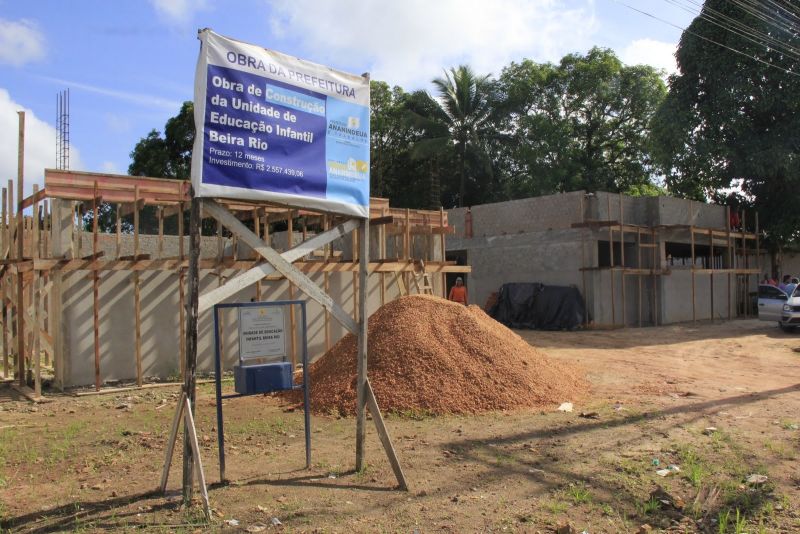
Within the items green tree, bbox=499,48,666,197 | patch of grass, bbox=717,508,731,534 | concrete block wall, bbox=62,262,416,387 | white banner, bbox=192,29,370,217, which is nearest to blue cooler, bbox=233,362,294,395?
white banner, bbox=192,29,370,217

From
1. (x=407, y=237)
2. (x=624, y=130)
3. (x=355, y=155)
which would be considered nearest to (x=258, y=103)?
(x=355, y=155)

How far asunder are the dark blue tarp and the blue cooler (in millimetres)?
16861

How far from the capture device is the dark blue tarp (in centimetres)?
2181

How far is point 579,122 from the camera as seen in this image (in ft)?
117

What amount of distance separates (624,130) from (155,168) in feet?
79.6

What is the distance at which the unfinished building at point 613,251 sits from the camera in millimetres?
22047

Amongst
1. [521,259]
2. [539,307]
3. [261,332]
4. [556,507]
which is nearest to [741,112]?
[521,259]

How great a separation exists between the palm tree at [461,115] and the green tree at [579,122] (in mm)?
1332

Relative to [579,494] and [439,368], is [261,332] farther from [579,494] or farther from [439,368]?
[439,368]

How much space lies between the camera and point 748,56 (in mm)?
24391

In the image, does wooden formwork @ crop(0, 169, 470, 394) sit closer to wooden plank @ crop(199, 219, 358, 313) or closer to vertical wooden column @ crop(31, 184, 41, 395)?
vertical wooden column @ crop(31, 184, 41, 395)

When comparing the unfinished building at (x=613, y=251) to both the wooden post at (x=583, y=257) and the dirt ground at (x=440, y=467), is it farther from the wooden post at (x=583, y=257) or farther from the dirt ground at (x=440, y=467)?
the dirt ground at (x=440, y=467)

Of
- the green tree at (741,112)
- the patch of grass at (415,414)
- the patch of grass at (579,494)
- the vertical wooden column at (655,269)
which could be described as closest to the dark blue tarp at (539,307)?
the vertical wooden column at (655,269)

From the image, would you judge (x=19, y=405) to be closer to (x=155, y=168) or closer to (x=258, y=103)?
(x=258, y=103)
